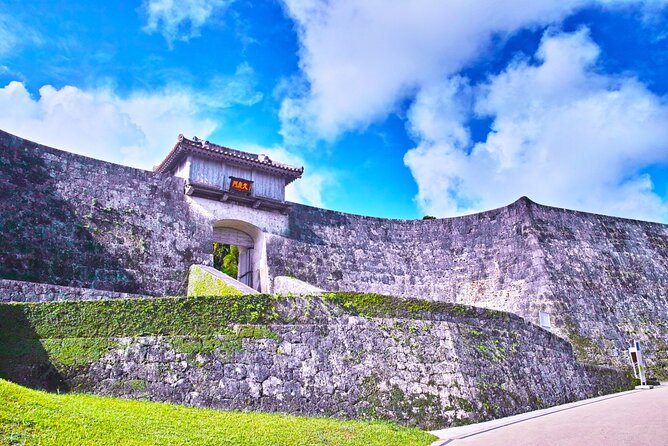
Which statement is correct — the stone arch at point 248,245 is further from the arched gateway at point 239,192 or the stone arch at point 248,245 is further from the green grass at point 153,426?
the green grass at point 153,426

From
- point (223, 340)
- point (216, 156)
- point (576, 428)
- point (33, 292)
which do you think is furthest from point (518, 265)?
point (33, 292)

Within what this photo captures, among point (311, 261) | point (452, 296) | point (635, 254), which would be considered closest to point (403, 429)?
point (311, 261)

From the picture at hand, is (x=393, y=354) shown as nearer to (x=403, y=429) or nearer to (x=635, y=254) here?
(x=403, y=429)

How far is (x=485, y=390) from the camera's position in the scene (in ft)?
36.8

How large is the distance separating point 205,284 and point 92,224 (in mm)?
4217

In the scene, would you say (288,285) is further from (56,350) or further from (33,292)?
(56,350)

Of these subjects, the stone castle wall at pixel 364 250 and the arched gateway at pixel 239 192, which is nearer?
the stone castle wall at pixel 364 250

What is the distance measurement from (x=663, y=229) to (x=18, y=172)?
2829 centimetres

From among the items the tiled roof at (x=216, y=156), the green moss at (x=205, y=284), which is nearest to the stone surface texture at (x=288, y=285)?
the green moss at (x=205, y=284)

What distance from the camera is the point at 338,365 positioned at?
10.4 m

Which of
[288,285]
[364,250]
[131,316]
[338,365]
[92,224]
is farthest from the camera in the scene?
[364,250]

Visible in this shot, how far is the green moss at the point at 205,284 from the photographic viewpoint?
1393cm

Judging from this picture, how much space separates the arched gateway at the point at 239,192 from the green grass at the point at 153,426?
11304 millimetres

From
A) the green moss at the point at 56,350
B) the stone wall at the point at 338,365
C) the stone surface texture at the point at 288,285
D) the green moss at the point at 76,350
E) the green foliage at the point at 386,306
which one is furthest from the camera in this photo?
the stone surface texture at the point at 288,285
